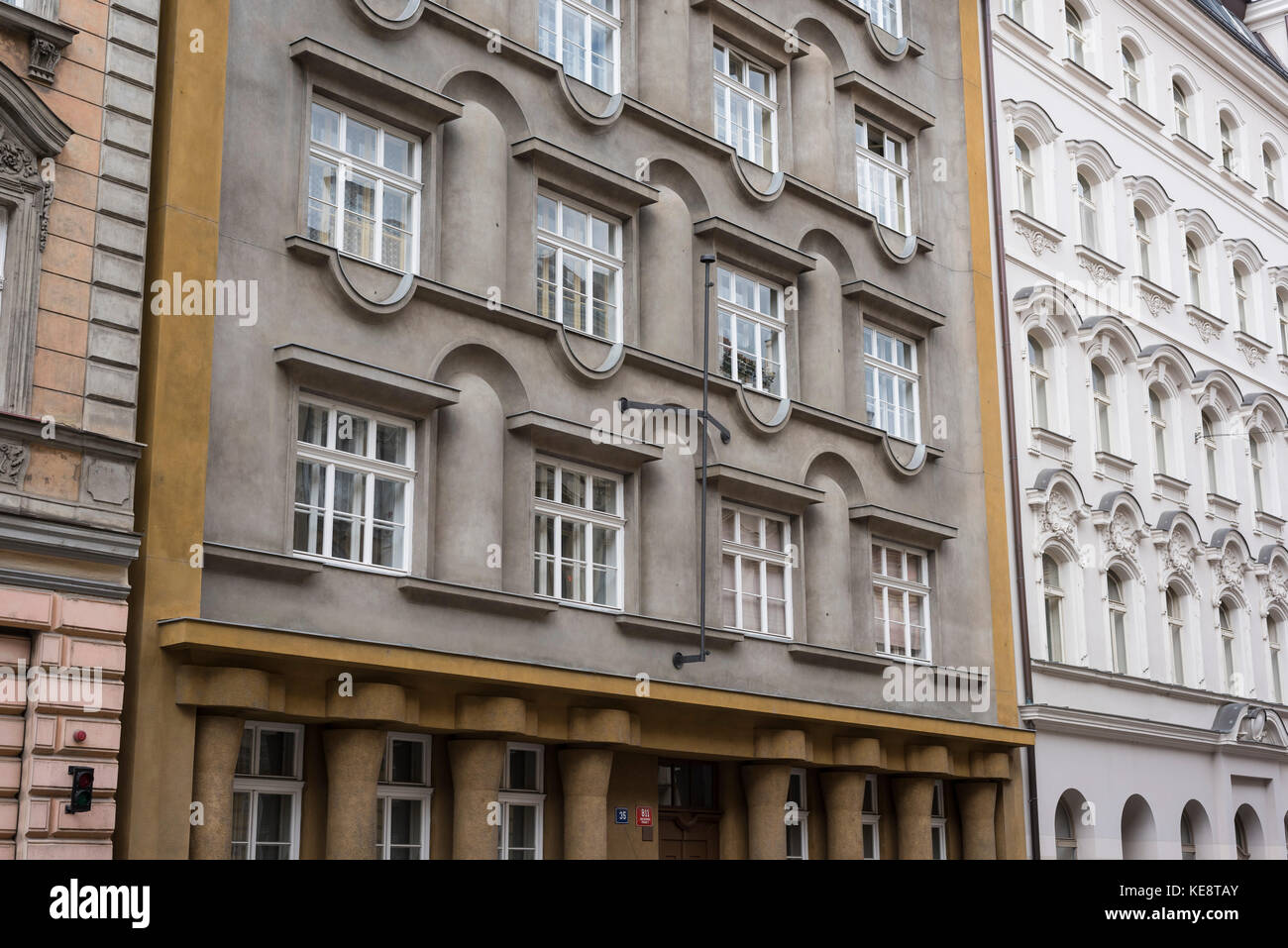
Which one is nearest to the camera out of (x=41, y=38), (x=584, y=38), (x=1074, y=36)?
(x=41, y=38)

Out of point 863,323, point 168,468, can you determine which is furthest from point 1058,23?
point 168,468

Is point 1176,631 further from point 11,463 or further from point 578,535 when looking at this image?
point 11,463

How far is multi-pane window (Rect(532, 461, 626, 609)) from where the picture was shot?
1836cm

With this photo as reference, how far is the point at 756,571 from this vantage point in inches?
832

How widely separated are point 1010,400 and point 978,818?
21.8 ft

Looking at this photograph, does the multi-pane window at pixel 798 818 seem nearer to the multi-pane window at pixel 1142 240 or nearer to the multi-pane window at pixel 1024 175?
the multi-pane window at pixel 1024 175

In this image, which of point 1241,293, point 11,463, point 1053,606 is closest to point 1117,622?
point 1053,606

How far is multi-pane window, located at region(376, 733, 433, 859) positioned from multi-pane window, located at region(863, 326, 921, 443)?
30.4 ft

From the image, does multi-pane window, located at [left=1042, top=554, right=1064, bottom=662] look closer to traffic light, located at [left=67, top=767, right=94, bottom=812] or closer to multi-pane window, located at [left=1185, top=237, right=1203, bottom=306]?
multi-pane window, located at [left=1185, top=237, right=1203, bottom=306]

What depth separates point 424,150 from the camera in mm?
18047

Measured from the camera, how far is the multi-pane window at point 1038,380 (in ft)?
88.5

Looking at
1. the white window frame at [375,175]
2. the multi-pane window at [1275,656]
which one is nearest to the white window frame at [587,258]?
the white window frame at [375,175]

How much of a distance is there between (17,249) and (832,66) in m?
14.0

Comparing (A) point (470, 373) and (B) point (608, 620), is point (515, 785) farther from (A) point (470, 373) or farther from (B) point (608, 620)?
(A) point (470, 373)
